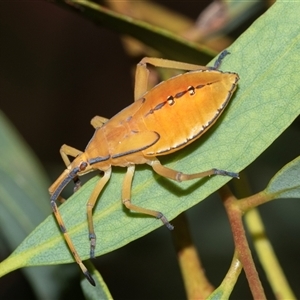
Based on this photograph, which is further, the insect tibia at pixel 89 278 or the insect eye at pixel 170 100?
the insect eye at pixel 170 100

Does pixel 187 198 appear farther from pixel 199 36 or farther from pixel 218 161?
pixel 199 36

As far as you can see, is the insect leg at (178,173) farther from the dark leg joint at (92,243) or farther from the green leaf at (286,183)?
the dark leg joint at (92,243)

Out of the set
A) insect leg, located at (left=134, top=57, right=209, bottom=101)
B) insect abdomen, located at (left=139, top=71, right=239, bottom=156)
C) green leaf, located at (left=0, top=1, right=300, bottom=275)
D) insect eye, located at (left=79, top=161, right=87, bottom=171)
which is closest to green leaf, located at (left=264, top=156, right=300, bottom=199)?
green leaf, located at (left=0, top=1, right=300, bottom=275)

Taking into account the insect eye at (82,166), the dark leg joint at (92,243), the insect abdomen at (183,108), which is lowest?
the dark leg joint at (92,243)

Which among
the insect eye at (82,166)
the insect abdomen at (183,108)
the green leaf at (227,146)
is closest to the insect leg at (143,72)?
the insect abdomen at (183,108)

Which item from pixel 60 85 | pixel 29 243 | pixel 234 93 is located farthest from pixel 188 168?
pixel 60 85

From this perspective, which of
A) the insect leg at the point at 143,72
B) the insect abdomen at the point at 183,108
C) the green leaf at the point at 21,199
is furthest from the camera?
the green leaf at the point at 21,199

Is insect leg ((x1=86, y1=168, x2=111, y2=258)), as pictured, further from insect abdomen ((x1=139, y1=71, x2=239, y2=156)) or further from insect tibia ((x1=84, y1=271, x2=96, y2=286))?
insect abdomen ((x1=139, y1=71, x2=239, y2=156))
